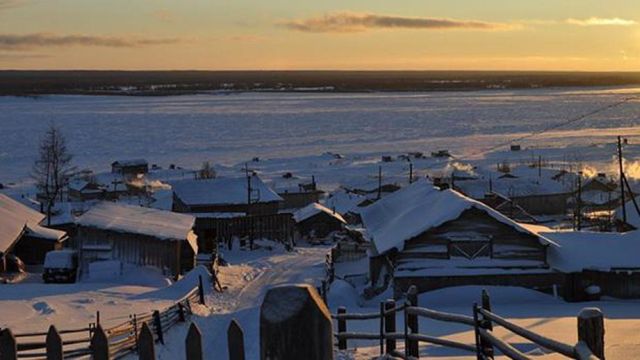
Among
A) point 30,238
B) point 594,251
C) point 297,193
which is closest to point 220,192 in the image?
point 297,193

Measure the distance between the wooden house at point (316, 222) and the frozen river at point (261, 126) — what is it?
111 feet

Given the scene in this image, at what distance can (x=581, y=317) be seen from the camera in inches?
211

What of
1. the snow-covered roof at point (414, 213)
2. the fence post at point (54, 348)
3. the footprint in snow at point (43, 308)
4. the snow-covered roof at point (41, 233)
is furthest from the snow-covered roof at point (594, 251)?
the fence post at point (54, 348)

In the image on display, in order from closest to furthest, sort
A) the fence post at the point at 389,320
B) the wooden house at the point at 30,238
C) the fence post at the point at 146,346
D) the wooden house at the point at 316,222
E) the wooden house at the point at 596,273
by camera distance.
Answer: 1. the fence post at the point at 146,346
2. the fence post at the point at 389,320
3. the wooden house at the point at 596,273
4. the wooden house at the point at 30,238
5. the wooden house at the point at 316,222

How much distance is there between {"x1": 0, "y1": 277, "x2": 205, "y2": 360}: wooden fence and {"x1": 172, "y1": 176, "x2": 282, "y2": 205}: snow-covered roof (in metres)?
21.6

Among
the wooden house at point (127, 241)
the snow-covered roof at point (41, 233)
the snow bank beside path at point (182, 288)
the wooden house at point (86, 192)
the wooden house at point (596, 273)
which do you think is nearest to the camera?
the snow bank beside path at point (182, 288)

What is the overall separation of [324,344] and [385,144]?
10072 cm

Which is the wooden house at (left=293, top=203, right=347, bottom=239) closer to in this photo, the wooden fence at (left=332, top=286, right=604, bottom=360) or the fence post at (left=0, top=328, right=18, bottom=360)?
the wooden fence at (left=332, top=286, right=604, bottom=360)

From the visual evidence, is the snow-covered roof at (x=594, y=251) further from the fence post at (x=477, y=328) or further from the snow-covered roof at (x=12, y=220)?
the snow-covered roof at (x=12, y=220)

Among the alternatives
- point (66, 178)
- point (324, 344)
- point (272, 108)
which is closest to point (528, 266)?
point (324, 344)

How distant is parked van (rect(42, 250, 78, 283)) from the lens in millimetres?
28484

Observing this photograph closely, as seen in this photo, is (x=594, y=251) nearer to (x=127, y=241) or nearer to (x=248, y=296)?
(x=248, y=296)

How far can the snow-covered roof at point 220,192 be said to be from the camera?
1818 inches

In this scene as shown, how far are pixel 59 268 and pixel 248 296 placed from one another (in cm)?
677
